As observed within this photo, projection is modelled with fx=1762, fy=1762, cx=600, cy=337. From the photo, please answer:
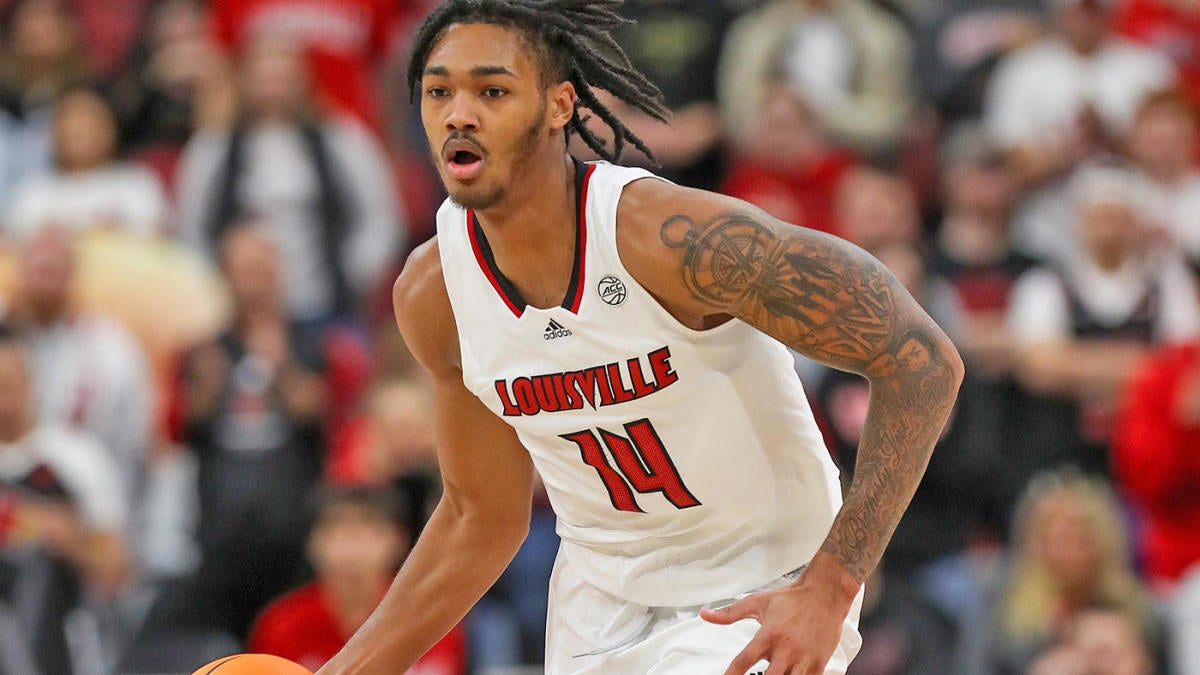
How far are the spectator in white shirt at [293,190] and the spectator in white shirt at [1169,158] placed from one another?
12.3ft

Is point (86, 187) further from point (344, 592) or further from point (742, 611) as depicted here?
point (742, 611)

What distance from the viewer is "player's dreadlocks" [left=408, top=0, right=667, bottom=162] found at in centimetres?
363

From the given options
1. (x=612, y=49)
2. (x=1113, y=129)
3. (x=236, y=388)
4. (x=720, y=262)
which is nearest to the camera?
(x=720, y=262)

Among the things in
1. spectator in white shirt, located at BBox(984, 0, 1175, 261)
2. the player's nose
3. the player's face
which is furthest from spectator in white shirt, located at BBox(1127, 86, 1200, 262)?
the player's nose

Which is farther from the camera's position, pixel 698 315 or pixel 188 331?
pixel 188 331

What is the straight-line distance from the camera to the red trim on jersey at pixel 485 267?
377cm

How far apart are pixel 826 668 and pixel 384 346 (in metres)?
4.83

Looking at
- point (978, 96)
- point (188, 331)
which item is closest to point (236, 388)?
point (188, 331)

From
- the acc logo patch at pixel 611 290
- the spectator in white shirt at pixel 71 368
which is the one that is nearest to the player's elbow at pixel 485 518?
the acc logo patch at pixel 611 290

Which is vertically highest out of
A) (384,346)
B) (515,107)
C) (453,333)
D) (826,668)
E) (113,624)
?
(515,107)

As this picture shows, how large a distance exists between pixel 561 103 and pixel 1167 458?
159 inches

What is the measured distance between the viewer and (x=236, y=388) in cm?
762

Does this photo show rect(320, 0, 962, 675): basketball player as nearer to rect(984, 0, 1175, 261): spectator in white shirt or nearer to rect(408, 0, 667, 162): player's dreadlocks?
rect(408, 0, 667, 162): player's dreadlocks

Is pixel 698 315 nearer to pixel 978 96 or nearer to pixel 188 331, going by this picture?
pixel 188 331
